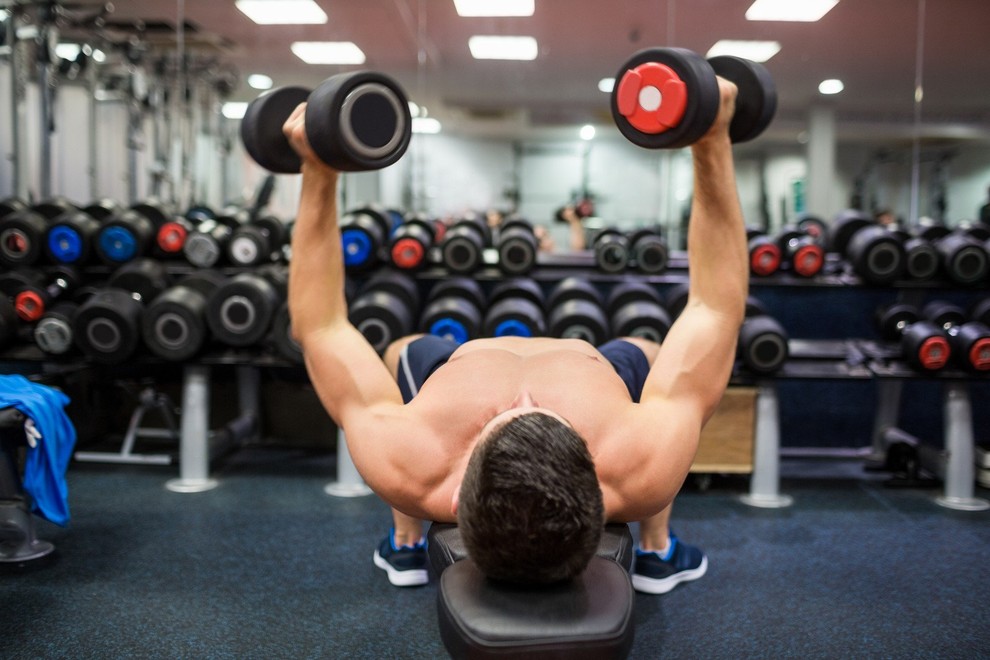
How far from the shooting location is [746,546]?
2400 mm

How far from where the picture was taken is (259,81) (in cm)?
651

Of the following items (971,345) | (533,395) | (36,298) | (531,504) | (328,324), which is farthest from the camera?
(36,298)

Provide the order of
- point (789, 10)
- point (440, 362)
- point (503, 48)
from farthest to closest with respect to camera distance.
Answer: point (503, 48) < point (789, 10) < point (440, 362)

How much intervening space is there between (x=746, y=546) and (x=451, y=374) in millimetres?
1496

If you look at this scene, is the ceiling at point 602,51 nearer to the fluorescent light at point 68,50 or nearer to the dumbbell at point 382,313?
the fluorescent light at point 68,50

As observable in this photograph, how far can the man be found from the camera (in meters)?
1.17

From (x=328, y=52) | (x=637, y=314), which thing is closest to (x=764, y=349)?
(x=637, y=314)

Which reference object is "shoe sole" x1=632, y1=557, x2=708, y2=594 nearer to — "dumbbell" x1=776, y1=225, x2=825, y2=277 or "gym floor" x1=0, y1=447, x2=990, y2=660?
"gym floor" x1=0, y1=447, x2=990, y2=660

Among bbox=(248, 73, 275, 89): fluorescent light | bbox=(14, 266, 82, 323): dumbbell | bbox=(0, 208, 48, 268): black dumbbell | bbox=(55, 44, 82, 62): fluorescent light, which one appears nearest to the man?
bbox=(14, 266, 82, 323): dumbbell

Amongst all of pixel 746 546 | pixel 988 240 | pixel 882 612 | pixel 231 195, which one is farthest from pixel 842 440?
pixel 231 195

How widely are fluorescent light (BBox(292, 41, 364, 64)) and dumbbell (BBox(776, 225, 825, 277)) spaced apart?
3.85 m

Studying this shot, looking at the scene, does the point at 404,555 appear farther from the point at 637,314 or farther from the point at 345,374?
the point at 637,314

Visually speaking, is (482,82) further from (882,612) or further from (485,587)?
(485,587)

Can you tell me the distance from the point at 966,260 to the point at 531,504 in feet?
9.52
